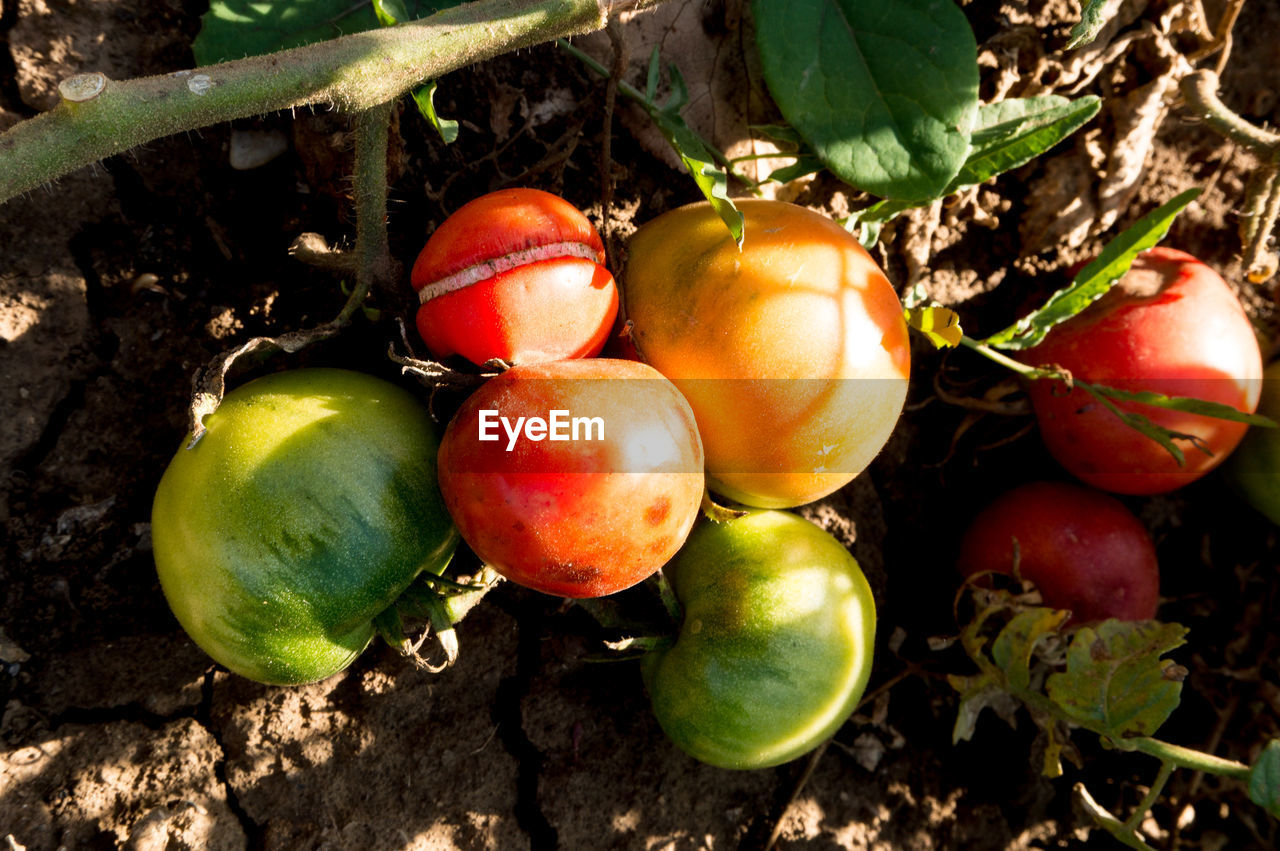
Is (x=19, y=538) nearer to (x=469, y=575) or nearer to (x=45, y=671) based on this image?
(x=45, y=671)

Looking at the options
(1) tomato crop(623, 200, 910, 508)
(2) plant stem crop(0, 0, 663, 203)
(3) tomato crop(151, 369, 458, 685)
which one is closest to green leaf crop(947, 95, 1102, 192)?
(1) tomato crop(623, 200, 910, 508)

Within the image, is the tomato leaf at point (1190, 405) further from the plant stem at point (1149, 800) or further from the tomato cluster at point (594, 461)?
the plant stem at point (1149, 800)

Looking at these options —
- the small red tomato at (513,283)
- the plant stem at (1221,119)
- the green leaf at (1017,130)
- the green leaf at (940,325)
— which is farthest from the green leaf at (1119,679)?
the small red tomato at (513,283)

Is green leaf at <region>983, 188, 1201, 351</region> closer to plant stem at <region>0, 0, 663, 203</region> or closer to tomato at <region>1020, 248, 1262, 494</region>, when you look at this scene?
tomato at <region>1020, 248, 1262, 494</region>

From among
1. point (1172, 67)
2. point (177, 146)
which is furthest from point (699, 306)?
point (1172, 67)

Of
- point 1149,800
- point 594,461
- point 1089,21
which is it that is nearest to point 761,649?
point 594,461

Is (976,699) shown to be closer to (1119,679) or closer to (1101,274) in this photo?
(1119,679)
